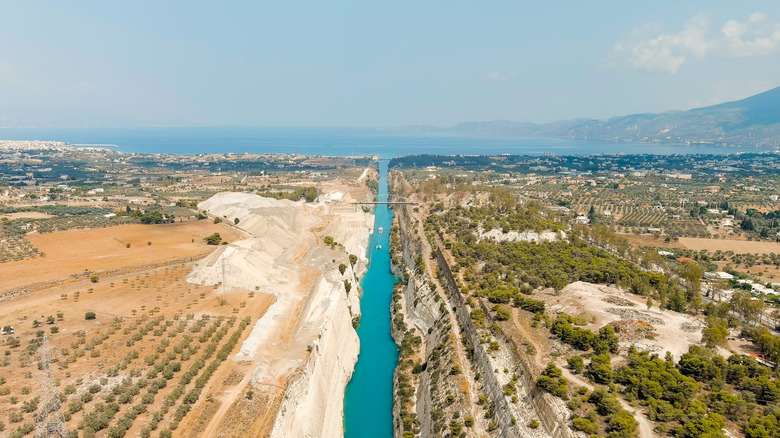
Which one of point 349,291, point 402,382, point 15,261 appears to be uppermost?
point 15,261

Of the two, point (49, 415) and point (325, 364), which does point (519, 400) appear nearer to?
point (325, 364)

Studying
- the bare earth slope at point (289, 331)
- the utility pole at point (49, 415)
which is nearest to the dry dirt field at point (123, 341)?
the utility pole at point (49, 415)

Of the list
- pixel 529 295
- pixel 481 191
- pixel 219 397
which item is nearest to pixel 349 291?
pixel 529 295

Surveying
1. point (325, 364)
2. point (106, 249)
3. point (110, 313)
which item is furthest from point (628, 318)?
point (106, 249)

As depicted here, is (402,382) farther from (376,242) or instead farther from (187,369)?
(376,242)

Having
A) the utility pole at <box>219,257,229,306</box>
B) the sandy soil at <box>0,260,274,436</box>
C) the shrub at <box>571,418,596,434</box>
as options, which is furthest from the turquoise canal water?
the utility pole at <box>219,257,229,306</box>

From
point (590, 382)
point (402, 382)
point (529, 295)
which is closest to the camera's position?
point (590, 382)
